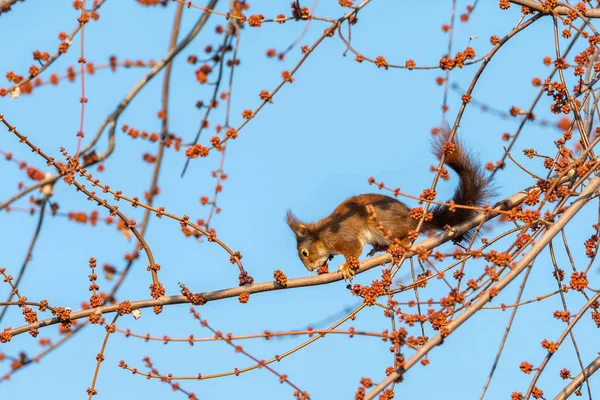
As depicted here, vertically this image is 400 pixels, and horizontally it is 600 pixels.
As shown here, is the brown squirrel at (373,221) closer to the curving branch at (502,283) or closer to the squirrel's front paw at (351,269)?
the squirrel's front paw at (351,269)

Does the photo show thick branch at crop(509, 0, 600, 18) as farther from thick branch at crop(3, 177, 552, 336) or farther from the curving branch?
the curving branch

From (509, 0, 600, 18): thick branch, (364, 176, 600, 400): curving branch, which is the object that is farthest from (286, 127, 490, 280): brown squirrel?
(364, 176, 600, 400): curving branch

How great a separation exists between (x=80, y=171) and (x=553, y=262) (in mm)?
1685

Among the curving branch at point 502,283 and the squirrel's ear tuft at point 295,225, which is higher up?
the squirrel's ear tuft at point 295,225

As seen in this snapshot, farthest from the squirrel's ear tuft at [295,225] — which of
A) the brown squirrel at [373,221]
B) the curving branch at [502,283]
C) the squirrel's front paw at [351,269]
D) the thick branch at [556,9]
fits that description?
the curving branch at [502,283]

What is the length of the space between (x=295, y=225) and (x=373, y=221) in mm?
1548

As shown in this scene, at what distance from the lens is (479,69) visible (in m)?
3.36

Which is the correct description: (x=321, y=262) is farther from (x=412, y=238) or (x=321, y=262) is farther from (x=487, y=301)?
(x=487, y=301)

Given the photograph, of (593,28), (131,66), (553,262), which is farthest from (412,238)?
(131,66)

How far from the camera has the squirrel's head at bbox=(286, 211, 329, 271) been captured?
5879 millimetres

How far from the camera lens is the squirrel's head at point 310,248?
231 inches

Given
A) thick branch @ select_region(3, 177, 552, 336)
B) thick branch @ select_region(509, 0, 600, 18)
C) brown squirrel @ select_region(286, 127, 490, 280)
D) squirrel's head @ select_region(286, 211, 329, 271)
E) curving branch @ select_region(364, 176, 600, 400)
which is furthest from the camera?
squirrel's head @ select_region(286, 211, 329, 271)

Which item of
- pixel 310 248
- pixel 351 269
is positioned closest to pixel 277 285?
pixel 351 269

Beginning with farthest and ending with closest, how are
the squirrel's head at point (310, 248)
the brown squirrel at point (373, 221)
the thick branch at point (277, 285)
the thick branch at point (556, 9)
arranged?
the squirrel's head at point (310, 248), the brown squirrel at point (373, 221), the thick branch at point (556, 9), the thick branch at point (277, 285)
